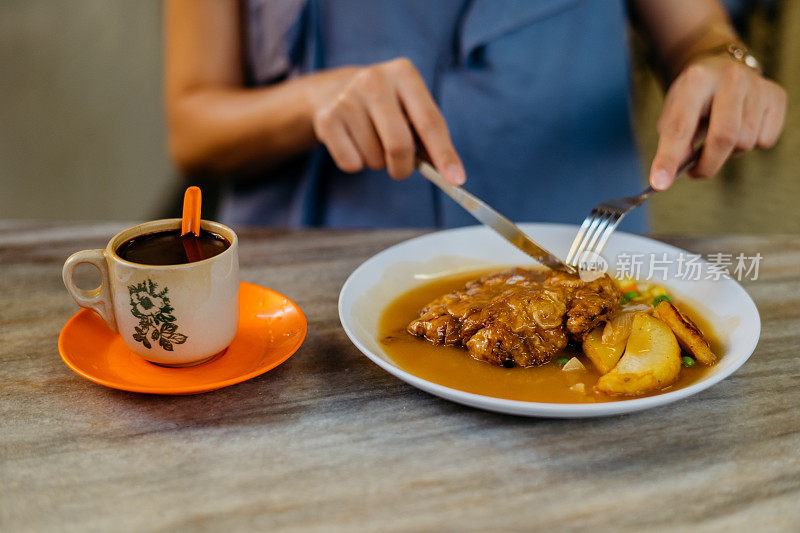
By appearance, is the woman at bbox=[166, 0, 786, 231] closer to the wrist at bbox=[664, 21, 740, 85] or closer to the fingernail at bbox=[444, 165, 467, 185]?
the wrist at bbox=[664, 21, 740, 85]

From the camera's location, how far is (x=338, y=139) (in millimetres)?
1854

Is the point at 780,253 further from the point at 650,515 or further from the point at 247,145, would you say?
the point at 247,145

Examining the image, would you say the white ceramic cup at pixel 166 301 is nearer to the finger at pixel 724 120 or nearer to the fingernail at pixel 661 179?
the fingernail at pixel 661 179

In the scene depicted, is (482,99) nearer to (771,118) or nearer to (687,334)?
(771,118)

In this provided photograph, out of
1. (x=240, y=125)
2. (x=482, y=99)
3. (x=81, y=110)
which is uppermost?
(x=482, y=99)

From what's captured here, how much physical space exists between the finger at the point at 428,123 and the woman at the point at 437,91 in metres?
0.40

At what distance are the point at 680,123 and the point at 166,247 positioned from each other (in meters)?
1.32

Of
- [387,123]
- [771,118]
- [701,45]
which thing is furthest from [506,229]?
[701,45]

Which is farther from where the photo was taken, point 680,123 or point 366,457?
point 680,123

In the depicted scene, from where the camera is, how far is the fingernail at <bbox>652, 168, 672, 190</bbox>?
161 centimetres

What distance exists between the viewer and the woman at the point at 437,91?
2283 mm

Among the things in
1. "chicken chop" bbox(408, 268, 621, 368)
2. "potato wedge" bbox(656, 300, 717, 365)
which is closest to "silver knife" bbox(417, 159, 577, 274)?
"chicken chop" bbox(408, 268, 621, 368)

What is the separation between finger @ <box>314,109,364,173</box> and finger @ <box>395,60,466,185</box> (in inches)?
7.6

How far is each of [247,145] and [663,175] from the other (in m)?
1.39
